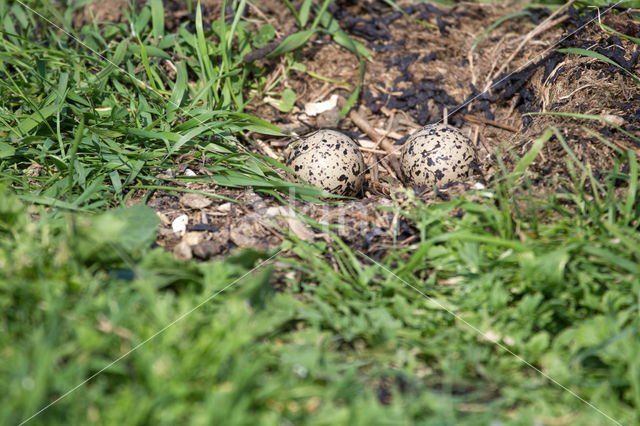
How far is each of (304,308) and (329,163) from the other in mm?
1361

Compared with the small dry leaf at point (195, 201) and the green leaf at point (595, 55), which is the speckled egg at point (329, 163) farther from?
the green leaf at point (595, 55)

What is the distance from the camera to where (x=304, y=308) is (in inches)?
106

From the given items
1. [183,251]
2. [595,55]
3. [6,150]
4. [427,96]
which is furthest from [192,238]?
[595,55]

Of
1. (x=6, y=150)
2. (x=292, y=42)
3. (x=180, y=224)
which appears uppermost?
(x=292, y=42)

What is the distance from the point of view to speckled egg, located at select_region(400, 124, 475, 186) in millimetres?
3822

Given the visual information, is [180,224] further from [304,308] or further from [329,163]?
[304,308]

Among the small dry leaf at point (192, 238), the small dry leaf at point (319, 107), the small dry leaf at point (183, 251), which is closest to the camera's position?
the small dry leaf at point (183, 251)

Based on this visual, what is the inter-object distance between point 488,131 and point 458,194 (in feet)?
3.92

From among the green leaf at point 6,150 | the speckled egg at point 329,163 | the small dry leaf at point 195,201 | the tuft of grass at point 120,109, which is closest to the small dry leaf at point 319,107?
the tuft of grass at point 120,109

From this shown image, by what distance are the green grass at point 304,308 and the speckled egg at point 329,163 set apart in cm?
22

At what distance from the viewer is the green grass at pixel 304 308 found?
82.3 inches

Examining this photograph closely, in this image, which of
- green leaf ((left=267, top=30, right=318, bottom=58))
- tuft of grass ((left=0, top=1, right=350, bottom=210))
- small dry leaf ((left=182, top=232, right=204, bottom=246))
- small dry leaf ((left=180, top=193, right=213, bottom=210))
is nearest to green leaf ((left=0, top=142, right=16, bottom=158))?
tuft of grass ((left=0, top=1, right=350, bottom=210))

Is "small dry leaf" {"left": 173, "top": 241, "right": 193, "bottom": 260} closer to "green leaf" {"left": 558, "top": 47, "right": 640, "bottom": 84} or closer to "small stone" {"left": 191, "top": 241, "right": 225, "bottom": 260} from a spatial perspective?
"small stone" {"left": 191, "top": 241, "right": 225, "bottom": 260}

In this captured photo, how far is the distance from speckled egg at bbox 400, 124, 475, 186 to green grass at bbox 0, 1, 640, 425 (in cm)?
43
